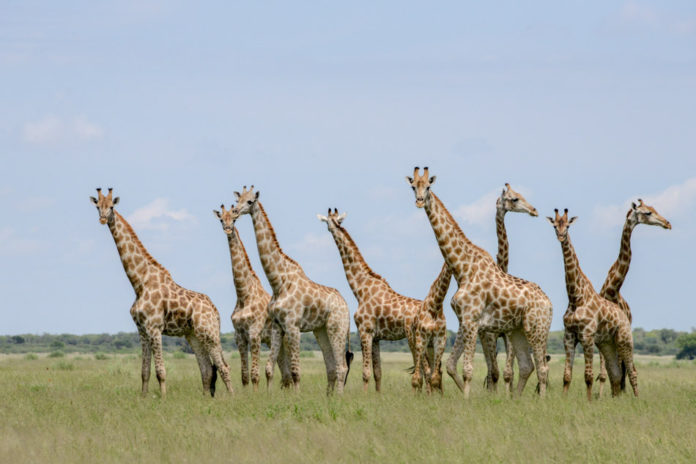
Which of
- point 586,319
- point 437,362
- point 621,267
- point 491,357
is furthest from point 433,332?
point 621,267

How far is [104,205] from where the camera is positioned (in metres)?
18.1

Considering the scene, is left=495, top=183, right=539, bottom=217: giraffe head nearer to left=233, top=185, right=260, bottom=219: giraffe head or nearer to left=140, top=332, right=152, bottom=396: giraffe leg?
left=233, top=185, right=260, bottom=219: giraffe head

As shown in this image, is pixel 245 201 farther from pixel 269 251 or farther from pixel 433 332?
pixel 433 332

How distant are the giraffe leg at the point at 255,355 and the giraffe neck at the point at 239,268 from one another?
717 millimetres

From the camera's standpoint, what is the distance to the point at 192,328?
18.6m

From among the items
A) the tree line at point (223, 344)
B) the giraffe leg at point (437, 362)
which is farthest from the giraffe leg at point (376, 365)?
the tree line at point (223, 344)

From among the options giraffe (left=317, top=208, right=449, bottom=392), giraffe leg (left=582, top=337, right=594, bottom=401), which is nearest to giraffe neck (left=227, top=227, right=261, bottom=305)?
giraffe (left=317, top=208, right=449, bottom=392)

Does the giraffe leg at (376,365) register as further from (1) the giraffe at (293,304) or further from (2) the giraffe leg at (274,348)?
(2) the giraffe leg at (274,348)

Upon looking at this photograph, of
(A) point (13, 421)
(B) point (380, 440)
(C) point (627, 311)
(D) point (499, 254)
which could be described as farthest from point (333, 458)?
(C) point (627, 311)

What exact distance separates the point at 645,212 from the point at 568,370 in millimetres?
3590

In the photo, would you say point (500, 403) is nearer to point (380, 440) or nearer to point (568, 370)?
A: point (568, 370)

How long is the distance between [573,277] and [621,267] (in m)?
1.72

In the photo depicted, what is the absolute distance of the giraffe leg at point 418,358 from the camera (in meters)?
17.1

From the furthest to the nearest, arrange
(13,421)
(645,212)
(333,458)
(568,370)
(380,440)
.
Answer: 1. (645,212)
2. (568,370)
3. (13,421)
4. (380,440)
5. (333,458)
